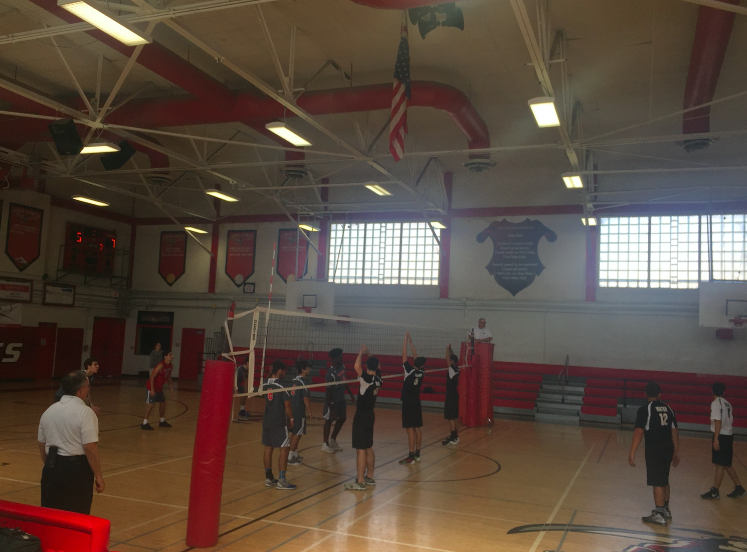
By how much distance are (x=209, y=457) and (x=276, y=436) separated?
2.02m

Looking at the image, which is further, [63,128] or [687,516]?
[63,128]

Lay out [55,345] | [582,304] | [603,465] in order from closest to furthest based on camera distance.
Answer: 1. [603,465]
2. [582,304]
3. [55,345]

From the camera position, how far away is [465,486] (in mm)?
8844

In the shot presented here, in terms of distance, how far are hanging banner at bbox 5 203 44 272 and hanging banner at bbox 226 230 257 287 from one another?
6.93m

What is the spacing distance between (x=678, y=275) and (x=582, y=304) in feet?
9.87

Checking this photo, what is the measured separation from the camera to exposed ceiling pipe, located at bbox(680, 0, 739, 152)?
9.21 m

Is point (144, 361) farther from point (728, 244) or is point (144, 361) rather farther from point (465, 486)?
point (728, 244)

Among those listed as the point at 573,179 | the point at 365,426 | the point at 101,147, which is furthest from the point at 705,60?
the point at 101,147

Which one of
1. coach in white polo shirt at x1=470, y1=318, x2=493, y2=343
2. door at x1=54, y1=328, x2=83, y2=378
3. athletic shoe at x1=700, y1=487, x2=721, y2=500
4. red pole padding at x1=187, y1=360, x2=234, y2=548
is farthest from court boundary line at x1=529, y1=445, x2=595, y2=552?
door at x1=54, y1=328, x2=83, y2=378

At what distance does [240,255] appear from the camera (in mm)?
24375

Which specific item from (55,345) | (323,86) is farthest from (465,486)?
(55,345)

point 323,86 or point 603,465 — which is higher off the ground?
point 323,86

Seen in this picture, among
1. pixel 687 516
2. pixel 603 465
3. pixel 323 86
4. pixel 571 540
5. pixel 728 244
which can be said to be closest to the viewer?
pixel 571 540

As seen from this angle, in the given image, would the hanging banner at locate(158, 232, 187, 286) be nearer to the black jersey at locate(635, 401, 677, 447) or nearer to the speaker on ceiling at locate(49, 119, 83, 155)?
the speaker on ceiling at locate(49, 119, 83, 155)
